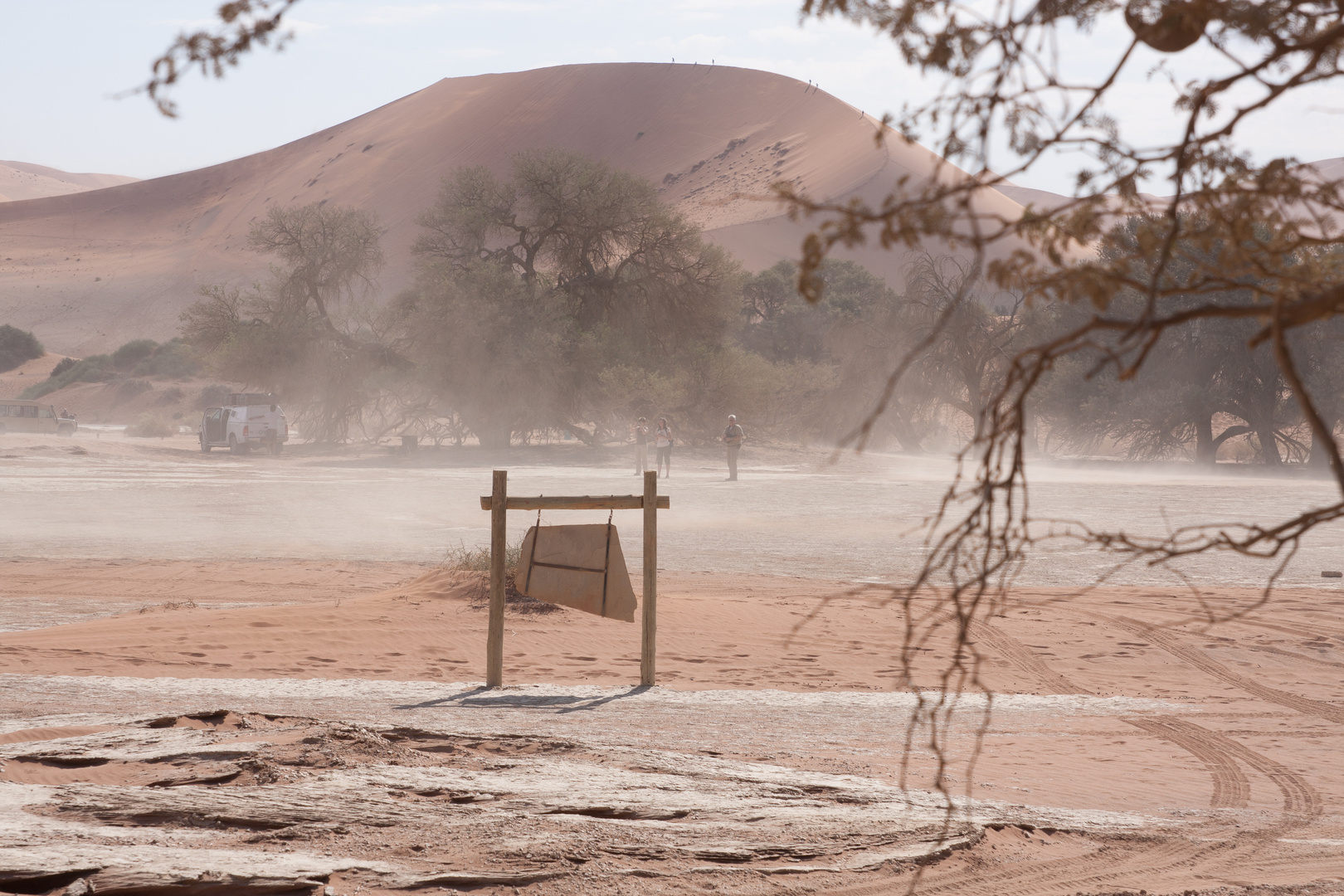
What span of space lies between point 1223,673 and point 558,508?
587cm

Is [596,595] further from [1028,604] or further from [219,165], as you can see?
[219,165]

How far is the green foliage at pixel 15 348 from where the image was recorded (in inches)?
3327

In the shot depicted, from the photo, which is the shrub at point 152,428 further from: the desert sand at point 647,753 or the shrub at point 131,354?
the desert sand at point 647,753

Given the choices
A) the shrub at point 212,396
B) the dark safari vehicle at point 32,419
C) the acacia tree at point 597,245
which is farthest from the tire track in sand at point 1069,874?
the shrub at point 212,396

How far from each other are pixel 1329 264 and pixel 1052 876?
285 cm

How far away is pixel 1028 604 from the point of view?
12570 millimetres

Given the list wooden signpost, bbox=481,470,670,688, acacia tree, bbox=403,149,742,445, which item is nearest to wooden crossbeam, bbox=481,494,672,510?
wooden signpost, bbox=481,470,670,688

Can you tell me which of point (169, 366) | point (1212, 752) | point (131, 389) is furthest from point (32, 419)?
point (1212, 752)

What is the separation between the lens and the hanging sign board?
29.5 ft

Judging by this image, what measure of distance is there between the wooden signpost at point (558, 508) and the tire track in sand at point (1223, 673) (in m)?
3.86

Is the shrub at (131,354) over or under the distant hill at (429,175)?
under

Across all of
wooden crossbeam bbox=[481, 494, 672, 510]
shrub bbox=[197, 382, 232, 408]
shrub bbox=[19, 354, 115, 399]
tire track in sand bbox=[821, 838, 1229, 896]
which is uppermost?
shrub bbox=[19, 354, 115, 399]

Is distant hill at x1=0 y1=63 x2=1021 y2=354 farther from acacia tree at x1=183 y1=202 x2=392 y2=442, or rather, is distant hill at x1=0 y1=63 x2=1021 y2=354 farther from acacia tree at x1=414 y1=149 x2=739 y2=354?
acacia tree at x1=183 y1=202 x2=392 y2=442

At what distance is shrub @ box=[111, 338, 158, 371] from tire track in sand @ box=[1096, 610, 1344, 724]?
83.7m
